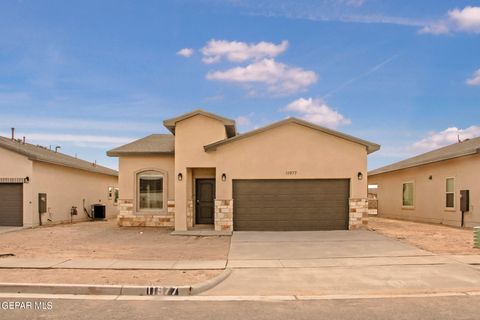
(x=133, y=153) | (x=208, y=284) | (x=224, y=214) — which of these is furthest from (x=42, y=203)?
(x=208, y=284)

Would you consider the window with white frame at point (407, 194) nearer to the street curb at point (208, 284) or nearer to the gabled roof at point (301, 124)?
the gabled roof at point (301, 124)

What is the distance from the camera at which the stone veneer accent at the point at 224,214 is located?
56.0 ft

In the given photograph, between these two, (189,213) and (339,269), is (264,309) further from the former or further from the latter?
(189,213)

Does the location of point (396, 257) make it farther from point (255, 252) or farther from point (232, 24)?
point (232, 24)

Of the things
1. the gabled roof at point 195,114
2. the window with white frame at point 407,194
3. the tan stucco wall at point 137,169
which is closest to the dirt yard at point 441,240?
the window with white frame at point 407,194

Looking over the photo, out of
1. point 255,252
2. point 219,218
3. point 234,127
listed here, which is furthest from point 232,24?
point 255,252

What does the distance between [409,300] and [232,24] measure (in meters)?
12.9

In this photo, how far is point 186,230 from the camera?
1753 centimetres

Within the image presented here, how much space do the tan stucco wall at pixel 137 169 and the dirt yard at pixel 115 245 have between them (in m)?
2.28

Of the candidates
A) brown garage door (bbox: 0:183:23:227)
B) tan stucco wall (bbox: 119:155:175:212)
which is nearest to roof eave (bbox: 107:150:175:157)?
tan stucco wall (bbox: 119:155:175:212)

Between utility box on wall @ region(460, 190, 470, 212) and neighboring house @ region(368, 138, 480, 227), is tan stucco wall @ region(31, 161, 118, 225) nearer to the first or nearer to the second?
neighboring house @ region(368, 138, 480, 227)

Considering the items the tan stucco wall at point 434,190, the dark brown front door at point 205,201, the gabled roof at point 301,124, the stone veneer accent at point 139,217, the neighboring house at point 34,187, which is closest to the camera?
the gabled roof at point 301,124

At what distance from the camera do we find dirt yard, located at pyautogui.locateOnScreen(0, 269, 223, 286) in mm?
A: 8219

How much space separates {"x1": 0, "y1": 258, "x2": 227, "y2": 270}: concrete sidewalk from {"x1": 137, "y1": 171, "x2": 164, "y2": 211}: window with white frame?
362 inches
